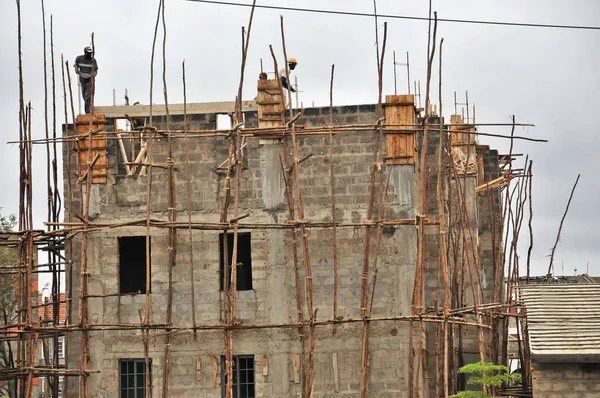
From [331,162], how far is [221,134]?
2.29 meters

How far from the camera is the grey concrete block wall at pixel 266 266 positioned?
79.9 ft

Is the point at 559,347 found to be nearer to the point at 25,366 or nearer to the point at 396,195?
the point at 396,195

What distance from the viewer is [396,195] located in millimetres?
24703

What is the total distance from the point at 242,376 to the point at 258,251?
2572mm

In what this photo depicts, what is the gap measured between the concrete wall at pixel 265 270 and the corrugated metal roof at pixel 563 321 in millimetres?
2689

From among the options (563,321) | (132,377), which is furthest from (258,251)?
(563,321)

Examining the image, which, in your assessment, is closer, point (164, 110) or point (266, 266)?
point (266, 266)

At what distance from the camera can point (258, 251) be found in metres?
24.8

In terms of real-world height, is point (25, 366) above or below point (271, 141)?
below

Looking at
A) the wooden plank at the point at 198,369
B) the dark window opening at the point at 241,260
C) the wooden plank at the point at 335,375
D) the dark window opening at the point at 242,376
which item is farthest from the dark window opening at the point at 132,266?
the wooden plank at the point at 335,375

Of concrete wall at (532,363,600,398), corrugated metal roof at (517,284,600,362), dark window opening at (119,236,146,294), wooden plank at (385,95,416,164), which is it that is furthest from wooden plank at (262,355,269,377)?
concrete wall at (532,363,600,398)

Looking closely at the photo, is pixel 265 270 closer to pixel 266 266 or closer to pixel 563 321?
pixel 266 266

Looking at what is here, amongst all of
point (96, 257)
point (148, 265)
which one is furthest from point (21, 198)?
point (148, 265)

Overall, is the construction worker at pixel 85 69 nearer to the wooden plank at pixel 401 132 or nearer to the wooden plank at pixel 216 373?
the wooden plank at pixel 216 373
